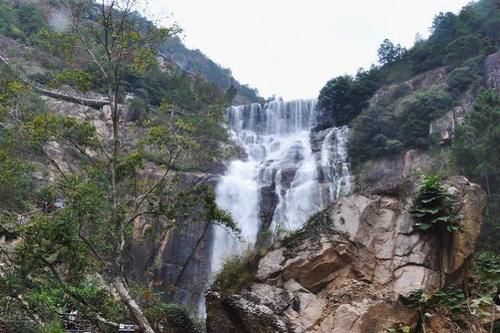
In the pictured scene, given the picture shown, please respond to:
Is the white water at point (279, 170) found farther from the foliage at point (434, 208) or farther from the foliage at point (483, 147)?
the foliage at point (434, 208)

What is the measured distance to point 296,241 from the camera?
8.21 m

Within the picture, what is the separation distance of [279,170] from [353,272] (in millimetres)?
18369

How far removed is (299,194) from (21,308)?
16741 mm

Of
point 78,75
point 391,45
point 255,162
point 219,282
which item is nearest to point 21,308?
point 219,282

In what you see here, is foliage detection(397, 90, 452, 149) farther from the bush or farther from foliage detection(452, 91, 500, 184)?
foliage detection(452, 91, 500, 184)

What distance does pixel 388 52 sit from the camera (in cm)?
3625

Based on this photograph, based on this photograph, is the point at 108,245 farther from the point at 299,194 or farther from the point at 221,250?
the point at 299,194

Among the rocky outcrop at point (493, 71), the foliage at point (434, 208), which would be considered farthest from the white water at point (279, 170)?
the foliage at point (434, 208)

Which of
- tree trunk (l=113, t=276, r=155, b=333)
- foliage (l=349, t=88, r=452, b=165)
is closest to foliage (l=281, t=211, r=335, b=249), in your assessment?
tree trunk (l=113, t=276, r=155, b=333)

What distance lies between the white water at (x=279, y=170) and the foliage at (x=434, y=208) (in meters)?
9.50

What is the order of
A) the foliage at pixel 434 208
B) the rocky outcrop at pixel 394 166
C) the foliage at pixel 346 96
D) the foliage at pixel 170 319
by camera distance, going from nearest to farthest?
1. the foliage at pixel 434 208
2. the foliage at pixel 170 319
3. the rocky outcrop at pixel 394 166
4. the foliage at pixel 346 96

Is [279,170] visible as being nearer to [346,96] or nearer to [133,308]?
[346,96]

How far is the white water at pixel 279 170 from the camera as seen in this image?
22.3 metres

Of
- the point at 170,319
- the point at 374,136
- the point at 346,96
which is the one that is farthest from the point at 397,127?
the point at 170,319
